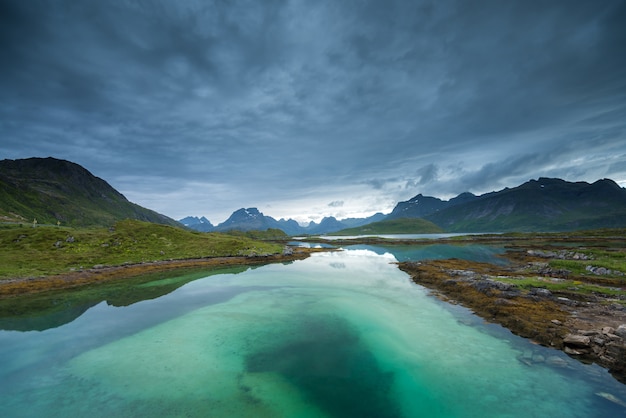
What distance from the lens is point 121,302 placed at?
119 ft

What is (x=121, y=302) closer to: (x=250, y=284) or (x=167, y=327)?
(x=167, y=327)

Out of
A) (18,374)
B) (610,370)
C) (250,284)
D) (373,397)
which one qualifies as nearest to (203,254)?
(250,284)

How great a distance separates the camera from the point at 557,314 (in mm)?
25266

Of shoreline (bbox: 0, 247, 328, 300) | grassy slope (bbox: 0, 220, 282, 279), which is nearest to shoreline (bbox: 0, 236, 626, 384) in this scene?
shoreline (bbox: 0, 247, 328, 300)

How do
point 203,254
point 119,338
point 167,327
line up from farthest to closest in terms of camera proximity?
point 203,254
point 167,327
point 119,338

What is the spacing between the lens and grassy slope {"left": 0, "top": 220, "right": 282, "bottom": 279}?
52047 millimetres

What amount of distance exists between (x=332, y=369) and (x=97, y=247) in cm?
7462

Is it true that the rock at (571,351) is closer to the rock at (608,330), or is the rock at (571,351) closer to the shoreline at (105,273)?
the rock at (608,330)

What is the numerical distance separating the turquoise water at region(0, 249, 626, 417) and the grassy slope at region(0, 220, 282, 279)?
33.5 metres

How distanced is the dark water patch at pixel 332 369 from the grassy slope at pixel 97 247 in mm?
53636

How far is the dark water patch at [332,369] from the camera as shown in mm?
14492

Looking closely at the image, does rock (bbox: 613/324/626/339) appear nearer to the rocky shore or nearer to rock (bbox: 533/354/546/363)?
the rocky shore

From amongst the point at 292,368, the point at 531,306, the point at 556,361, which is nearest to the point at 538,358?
the point at 556,361

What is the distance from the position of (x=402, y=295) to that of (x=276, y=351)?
77.8 ft
